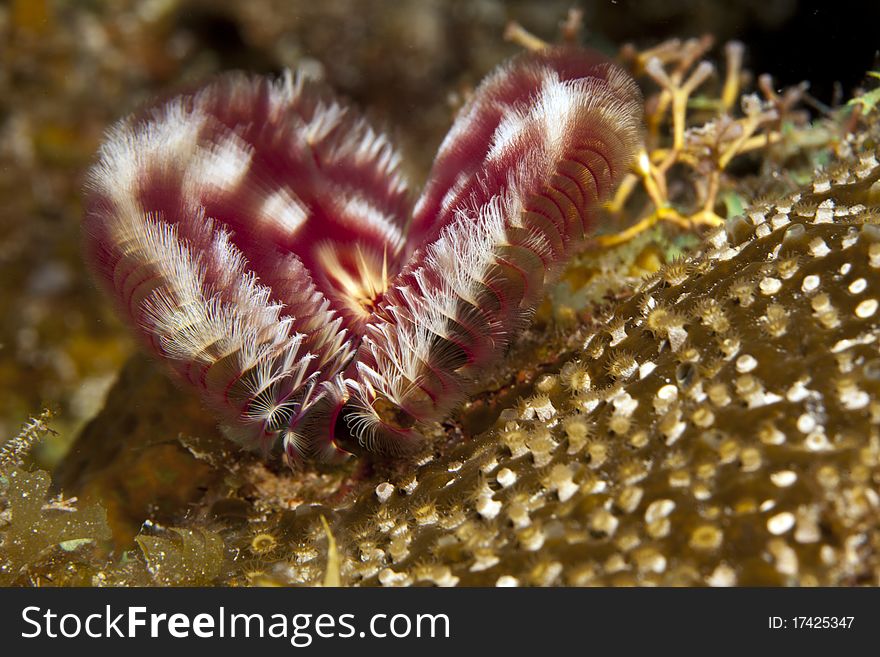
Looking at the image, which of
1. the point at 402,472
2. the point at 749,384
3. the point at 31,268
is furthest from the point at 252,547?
the point at 31,268

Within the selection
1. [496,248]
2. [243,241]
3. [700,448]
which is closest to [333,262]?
[243,241]

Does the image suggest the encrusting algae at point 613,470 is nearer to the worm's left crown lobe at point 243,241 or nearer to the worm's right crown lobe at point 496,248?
the worm's right crown lobe at point 496,248

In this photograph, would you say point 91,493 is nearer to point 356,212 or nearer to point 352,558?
point 352,558

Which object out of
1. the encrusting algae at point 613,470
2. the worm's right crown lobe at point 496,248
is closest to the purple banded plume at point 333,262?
the worm's right crown lobe at point 496,248

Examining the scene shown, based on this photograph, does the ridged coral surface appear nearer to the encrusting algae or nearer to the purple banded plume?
the encrusting algae

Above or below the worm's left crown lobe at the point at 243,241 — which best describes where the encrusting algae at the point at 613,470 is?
below
